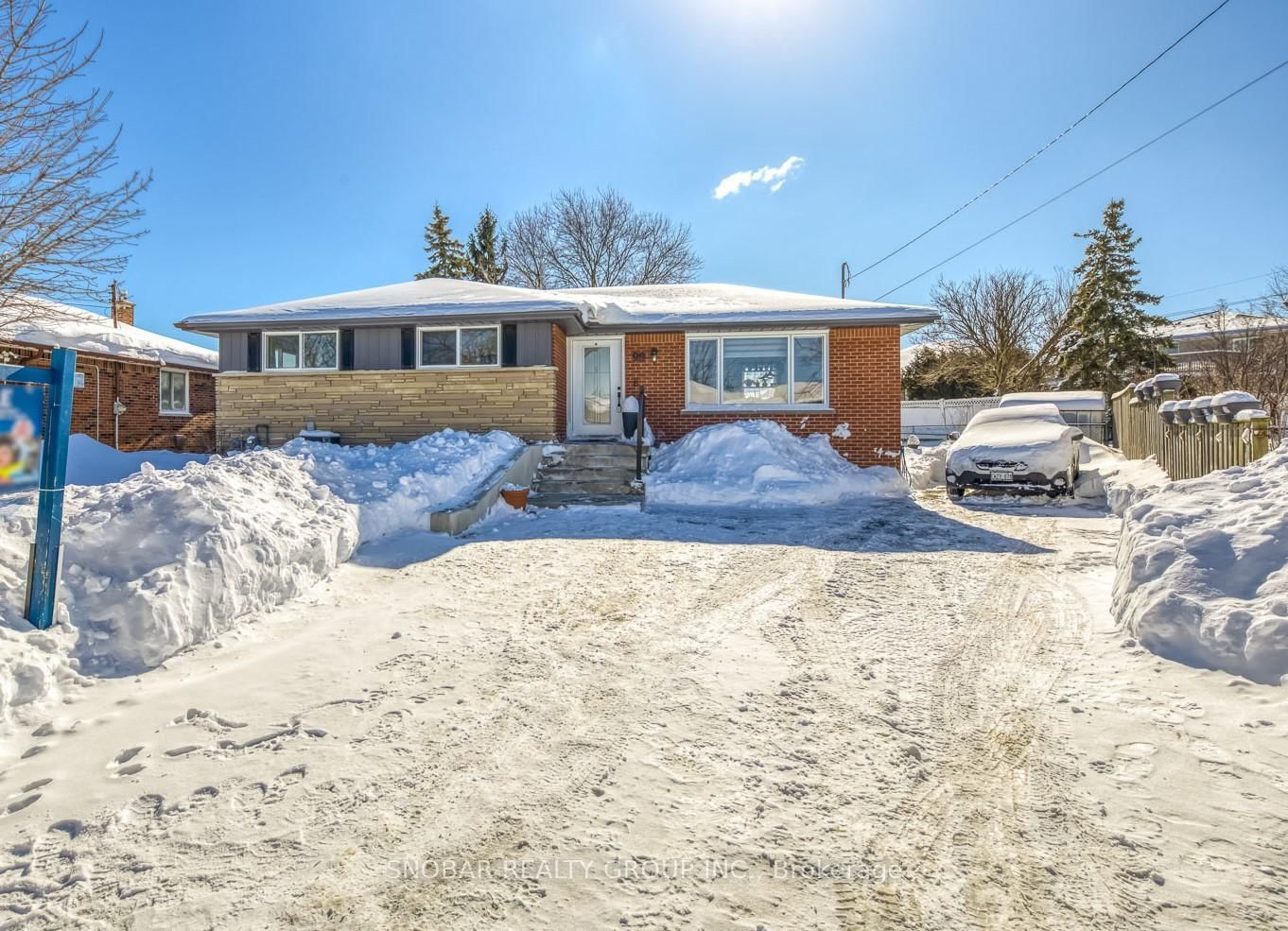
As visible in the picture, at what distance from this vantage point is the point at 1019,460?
10.4 meters

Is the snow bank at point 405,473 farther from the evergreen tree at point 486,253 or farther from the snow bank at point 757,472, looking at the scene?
the evergreen tree at point 486,253

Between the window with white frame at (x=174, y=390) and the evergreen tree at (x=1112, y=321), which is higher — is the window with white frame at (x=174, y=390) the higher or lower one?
the lower one

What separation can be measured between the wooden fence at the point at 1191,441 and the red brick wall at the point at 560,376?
9898 millimetres

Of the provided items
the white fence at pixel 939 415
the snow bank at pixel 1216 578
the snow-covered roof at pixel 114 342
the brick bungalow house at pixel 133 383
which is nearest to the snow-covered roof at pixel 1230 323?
the white fence at pixel 939 415

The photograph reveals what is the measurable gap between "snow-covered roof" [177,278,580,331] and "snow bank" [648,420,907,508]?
362cm

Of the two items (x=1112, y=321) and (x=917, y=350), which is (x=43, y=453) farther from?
(x=917, y=350)

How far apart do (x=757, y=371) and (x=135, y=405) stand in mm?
17080

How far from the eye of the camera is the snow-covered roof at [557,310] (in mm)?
11875

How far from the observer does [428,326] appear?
12.5m

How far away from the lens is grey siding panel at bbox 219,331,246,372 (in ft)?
43.0

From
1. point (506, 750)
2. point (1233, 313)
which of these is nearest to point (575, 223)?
point (1233, 313)

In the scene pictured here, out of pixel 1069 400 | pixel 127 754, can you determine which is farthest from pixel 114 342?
pixel 1069 400

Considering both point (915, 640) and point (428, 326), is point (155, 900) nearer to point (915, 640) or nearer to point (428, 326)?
point (915, 640)

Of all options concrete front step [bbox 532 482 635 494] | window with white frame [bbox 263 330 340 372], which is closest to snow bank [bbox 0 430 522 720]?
concrete front step [bbox 532 482 635 494]
